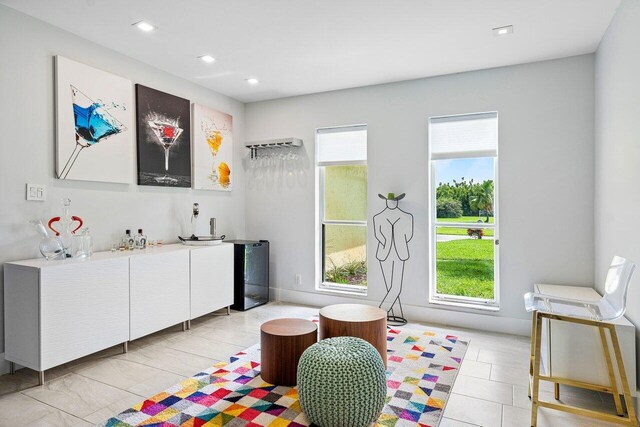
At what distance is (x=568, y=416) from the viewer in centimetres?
226

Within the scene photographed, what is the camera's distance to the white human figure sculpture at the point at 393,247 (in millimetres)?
4180

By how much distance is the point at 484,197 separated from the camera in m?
3.89

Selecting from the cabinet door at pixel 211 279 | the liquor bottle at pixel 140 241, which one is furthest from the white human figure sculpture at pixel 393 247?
the liquor bottle at pixel 140 241

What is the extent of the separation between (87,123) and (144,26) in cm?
94

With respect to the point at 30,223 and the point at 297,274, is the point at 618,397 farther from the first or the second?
the point at 30,223

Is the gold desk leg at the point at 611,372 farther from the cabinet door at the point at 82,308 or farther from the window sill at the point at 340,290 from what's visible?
the cabinet door at the point at 82,308

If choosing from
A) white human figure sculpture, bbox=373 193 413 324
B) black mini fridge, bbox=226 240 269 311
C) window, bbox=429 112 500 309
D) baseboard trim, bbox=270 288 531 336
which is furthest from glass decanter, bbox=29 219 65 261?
window, bbox=429 112 500 309

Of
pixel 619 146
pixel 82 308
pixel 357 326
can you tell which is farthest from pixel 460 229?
pixel 82 308

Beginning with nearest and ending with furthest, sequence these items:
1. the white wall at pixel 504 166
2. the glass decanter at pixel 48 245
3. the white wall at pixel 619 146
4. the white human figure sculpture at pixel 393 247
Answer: the white wall at pixel 619 146
the glass decanter at pixel 48 245
the white wall at pixel 504 166
the white human figure sculpture at pixel 393 247

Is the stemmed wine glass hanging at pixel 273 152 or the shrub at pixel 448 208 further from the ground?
the stemmed wine glass hanging at pixel 273 152

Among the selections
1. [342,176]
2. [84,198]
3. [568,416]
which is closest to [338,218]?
[342,176]

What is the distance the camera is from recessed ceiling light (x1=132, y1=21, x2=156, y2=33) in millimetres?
2917

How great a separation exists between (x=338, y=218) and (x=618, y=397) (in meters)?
3.09

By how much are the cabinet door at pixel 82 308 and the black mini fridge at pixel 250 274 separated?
1.46m
